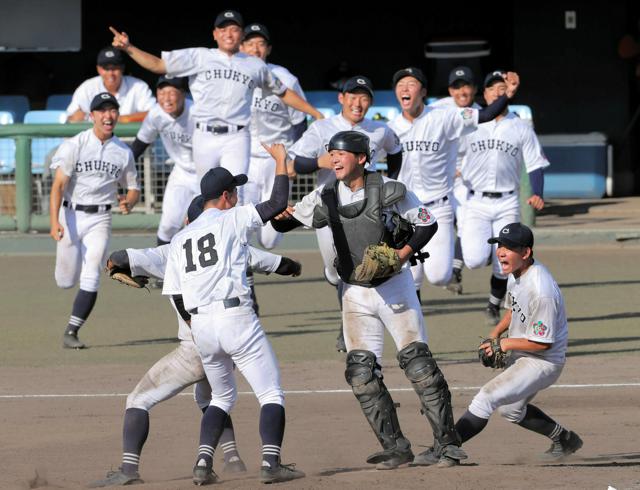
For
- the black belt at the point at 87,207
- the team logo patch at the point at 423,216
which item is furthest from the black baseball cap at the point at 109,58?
the team logo patch at the point at 423,216

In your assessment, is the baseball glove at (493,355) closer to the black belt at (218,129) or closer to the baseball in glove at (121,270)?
the baseball in glove at (121,270)

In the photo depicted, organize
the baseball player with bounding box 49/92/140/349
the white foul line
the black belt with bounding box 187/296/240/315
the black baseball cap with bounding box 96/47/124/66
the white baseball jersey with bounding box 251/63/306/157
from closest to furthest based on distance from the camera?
the black belt with bounding box 187/296/240/315 → the white foul line → the baseball player with bounding box 49/92/140/349 → the white baseball jersey with bounding box 251/63/306/157 → the black baseball cap with bounding box 96/47/124/66

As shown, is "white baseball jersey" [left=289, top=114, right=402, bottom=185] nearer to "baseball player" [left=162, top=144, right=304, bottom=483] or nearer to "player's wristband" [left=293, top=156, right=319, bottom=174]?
"player's wristband" [left=293, top=156, right=319, bottom=174]

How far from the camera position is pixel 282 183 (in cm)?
752

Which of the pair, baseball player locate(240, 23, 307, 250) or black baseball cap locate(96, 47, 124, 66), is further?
black baseball cap locate(96, 47, 124, 66)

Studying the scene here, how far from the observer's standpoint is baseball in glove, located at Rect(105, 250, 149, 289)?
744 cm

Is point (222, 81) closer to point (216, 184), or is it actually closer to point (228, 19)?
point (228, 19)

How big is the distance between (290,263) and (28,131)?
10.9 meters

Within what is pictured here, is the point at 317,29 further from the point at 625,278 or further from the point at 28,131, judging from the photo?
the point at 625,278

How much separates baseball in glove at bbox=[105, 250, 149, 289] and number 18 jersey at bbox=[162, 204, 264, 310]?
0.31 metres

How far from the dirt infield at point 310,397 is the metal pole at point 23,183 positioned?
2.62 metres

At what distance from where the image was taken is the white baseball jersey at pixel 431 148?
11.4 m

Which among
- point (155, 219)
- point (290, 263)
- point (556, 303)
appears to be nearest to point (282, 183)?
point (290, 263)

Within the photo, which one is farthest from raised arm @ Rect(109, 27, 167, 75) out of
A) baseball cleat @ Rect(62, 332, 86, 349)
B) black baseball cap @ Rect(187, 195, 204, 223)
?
black baseball cap @ Rect(187, 195, 204, 223)
